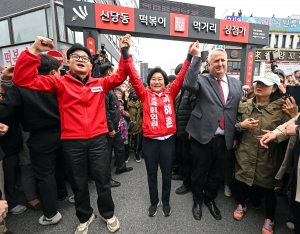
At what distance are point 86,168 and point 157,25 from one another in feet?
27.3

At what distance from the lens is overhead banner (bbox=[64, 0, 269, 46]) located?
725 centimetres

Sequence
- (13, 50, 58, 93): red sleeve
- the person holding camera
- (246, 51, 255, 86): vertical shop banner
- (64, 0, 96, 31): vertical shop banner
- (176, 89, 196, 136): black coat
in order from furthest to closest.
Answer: (246, 51, 255, 86): vertical shop banner → (64, 0, 96, 31): vertical shop banner → (176, 89, 196, 136): black coat → the person holding camera → (13, 50, 58, 93): red sleeve

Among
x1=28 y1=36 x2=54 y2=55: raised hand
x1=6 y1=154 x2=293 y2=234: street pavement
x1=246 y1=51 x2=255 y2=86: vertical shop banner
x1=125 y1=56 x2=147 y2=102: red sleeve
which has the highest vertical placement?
x1=246 y1=51 x2=255 y2=86: vertical shop banner

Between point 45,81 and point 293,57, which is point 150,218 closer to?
point 45,81

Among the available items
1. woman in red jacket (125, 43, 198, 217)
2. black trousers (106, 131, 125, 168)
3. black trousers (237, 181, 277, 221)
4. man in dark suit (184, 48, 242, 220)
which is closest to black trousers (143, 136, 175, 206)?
woman in red jacket (125, 43, 198, 217)

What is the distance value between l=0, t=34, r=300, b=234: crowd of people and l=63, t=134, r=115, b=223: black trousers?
0.04 feet

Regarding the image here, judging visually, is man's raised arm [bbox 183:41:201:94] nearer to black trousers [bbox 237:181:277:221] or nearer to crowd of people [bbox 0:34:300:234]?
crowd of people [bbox 0:34:300:234]

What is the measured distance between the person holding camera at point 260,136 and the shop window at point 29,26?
1020 cm

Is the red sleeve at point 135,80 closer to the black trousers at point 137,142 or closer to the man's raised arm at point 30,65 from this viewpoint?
the man's raised arm at point 30,65

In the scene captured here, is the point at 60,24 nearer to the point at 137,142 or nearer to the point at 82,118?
the point at 137,142

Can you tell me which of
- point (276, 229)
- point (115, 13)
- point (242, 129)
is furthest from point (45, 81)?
point (115, 13)

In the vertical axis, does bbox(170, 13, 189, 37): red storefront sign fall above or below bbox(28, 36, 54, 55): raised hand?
above

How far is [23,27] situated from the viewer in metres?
9.15

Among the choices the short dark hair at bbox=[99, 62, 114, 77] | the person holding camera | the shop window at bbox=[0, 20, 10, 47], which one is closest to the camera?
the person holding camera
